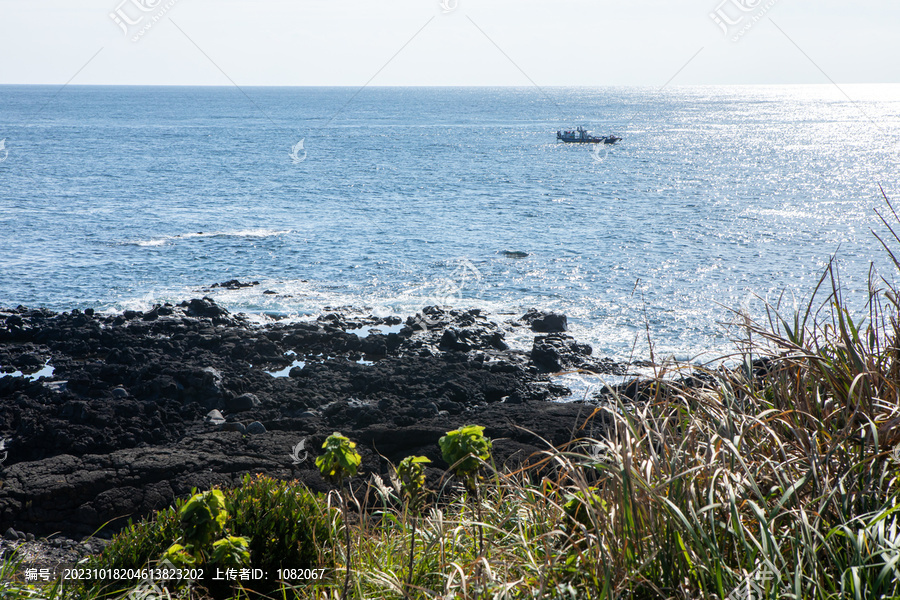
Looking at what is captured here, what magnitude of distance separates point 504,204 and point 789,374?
38856mm

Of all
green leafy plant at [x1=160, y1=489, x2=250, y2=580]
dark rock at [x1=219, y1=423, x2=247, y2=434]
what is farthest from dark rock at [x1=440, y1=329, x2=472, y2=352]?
green leafy plant at [x1=160, y1=489, x2=250, y2=580]

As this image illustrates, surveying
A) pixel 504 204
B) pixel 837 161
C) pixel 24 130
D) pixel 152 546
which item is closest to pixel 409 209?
pixel 504 204

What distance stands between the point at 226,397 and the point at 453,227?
23.7 meters

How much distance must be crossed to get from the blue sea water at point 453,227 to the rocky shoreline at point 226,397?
8.27ft

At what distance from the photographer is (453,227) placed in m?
35.3

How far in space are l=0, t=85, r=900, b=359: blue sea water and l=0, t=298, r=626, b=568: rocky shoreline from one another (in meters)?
2.52

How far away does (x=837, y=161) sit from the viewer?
68062mm

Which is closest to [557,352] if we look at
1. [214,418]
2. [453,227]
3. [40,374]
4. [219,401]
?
[219,401]

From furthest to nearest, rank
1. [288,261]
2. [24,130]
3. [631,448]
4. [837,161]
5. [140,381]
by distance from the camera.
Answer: [24,130] < [837,161] < [288,261] < [140,381] < [631,448]

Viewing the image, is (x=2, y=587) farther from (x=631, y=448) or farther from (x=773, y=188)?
(x=773, y=188)

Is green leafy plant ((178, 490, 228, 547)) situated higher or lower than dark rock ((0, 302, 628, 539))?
higher

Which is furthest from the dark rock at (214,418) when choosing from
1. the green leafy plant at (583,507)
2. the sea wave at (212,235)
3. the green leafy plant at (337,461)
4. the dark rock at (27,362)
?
the sea wave at (212,235)

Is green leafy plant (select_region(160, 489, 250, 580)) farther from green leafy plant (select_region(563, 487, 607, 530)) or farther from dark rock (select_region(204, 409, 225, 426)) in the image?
dark rock (select_region(204, 409, 225, 426))

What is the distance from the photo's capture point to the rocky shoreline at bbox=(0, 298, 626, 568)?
28.8 ft
